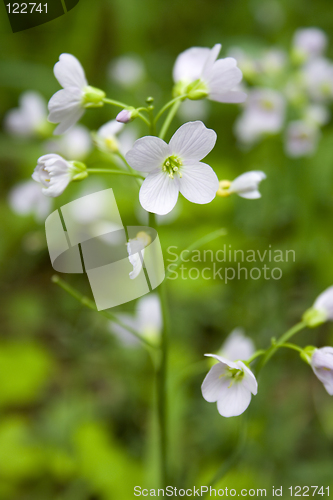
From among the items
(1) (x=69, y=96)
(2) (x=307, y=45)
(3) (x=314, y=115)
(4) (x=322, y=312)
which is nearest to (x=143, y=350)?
(4) (x=322, y=312)

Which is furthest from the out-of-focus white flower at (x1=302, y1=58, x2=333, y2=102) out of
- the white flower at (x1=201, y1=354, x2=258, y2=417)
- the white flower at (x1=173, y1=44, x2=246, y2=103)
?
the white flower at (x1=201, y1=354, x2=258, y2=417)

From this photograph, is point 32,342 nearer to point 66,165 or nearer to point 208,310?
point 208,310

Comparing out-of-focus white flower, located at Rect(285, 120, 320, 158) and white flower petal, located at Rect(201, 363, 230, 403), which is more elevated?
white flower petal, located at Rect(201, 363, 230, 403)

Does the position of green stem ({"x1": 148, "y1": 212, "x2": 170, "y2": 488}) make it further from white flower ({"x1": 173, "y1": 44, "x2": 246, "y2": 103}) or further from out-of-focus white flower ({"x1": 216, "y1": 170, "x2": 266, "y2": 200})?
white flower ({"x1": 173, "y1": 44, "x2": 246, "y2": 103})

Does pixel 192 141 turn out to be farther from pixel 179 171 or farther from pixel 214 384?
pixel 214 384

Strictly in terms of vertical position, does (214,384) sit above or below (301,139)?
above

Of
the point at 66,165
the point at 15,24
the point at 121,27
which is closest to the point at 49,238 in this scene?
the point at 66,165
